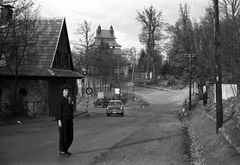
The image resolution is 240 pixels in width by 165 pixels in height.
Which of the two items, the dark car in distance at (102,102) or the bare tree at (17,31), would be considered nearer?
the bare tree at (17,31)

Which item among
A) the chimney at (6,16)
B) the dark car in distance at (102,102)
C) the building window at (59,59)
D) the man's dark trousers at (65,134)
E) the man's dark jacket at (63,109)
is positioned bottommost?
the dark car in distance at (102,102)

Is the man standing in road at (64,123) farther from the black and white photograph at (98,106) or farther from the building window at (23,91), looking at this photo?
the building window at (23,91)

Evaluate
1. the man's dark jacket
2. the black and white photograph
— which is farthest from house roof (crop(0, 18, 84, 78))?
the man's dark jacket

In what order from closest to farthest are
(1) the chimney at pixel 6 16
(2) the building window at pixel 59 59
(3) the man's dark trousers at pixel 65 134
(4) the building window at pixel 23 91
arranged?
1. (3) the man's dark trousers at pixel 65 134
2. (1) the chimney at pixel 6 16
3. (4) the building window at pixel 23 91
4. (2) the building window at pixel 59 59

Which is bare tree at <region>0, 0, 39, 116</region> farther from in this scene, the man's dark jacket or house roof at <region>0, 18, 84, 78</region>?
the man's dark jacket

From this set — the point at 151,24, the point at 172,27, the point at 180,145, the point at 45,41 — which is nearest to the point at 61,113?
the point at 180,145

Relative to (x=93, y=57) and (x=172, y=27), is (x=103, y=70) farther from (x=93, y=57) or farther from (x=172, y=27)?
(x=172, y=27)

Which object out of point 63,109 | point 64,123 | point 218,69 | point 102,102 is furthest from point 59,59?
point 102,102

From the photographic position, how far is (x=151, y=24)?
2837 inches

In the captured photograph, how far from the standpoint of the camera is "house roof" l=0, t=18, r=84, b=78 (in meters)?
28.2

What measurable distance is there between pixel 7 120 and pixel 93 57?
40.7 m

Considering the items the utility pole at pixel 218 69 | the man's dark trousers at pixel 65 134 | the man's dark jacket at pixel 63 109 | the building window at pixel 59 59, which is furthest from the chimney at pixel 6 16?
the man's dark trousers at pixel 65 134

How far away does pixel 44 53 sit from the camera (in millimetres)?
30297

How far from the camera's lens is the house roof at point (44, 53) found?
2820cm
